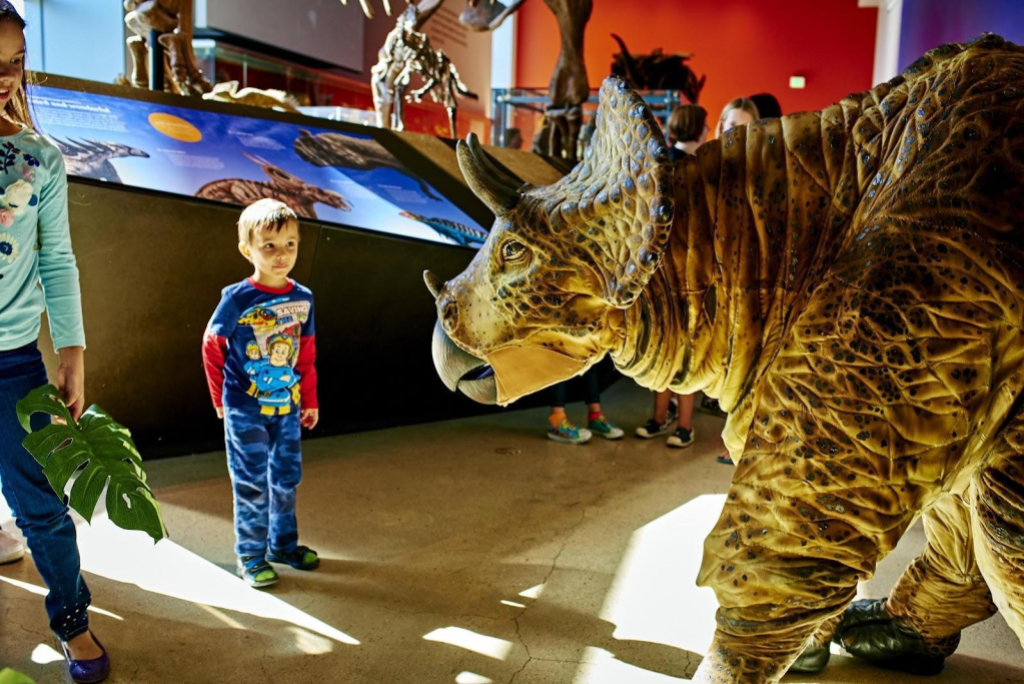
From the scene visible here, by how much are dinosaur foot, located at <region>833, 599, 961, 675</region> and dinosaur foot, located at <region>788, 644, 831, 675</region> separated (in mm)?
125

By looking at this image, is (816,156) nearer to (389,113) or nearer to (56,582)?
(56,582)

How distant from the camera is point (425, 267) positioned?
4.59 meters

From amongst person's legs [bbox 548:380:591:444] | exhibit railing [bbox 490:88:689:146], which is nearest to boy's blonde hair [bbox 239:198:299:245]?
person's legs [bbox 548:380:591:444]

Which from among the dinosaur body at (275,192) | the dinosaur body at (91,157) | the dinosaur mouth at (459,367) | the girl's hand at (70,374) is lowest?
the girl's hand at (70,374)

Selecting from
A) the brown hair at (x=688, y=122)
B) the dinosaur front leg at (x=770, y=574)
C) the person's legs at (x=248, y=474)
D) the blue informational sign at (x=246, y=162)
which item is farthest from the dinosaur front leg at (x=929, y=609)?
the brown hair at (x=688, y=122)

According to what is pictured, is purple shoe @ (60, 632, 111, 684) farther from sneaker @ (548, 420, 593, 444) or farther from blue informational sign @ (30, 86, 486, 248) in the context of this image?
sneaker @ (548, 420, 593, 444)

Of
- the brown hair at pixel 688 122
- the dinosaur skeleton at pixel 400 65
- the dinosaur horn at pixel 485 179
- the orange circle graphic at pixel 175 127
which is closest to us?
the dinosaur horn at pixel 485 179

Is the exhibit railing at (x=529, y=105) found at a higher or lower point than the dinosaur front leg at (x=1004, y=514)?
higher

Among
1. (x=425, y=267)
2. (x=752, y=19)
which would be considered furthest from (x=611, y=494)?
(x=752, y=19)

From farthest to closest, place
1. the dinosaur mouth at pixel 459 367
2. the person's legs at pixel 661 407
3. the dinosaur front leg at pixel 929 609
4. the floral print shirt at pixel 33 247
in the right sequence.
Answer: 1. the person's legs at pixel 661 407
2. the dinosaur front leg at pixel 929 609
3. the floral print shirt at pixel 33 247
4. the dinosaur mouth at pixel 459 367

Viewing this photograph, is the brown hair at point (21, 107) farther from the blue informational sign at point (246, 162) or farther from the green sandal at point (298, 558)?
the green sandal at point (298, 558)

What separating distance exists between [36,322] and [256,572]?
1.13m

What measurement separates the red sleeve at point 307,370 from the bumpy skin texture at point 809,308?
1.37 metres

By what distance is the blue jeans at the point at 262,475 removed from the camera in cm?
287
